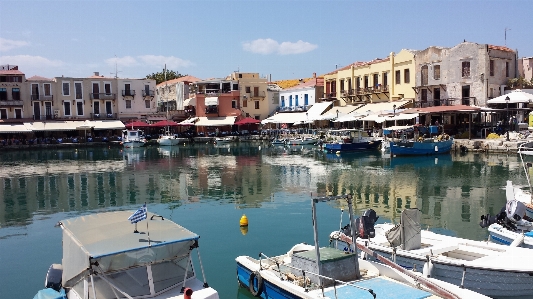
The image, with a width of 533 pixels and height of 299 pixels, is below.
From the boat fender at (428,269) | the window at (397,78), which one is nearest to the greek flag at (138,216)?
the boat fender at (428,269)

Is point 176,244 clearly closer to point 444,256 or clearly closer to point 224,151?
point 444,256

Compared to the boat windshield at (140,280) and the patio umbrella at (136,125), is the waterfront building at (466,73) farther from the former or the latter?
the boat windshield at (140,280)

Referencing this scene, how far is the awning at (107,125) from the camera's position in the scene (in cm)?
6588

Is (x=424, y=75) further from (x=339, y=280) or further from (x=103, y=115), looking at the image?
(x=339, y=280)

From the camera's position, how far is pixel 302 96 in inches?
2891

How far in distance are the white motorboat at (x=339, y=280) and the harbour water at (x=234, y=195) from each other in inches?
59.2

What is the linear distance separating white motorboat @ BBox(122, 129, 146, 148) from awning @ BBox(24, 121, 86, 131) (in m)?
6.81

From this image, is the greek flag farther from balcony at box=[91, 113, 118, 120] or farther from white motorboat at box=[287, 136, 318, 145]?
balcony at box=[91, 113, 118, 120]

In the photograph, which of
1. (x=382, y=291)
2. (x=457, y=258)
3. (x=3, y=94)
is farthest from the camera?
(x=3, y=94)

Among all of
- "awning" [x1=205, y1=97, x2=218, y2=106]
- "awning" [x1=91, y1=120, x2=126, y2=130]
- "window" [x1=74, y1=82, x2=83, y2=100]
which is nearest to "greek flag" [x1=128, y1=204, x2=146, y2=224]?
"awning" [x1=91, y1=120, x2=126, y2=130]

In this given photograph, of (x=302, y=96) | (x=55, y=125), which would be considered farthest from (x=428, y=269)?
(x=302, y=96)

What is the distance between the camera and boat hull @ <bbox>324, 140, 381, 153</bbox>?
157 feet

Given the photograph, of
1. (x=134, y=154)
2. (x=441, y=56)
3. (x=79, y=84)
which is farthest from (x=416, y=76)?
(x=79, y=84)

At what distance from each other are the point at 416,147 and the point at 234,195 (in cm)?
2192
